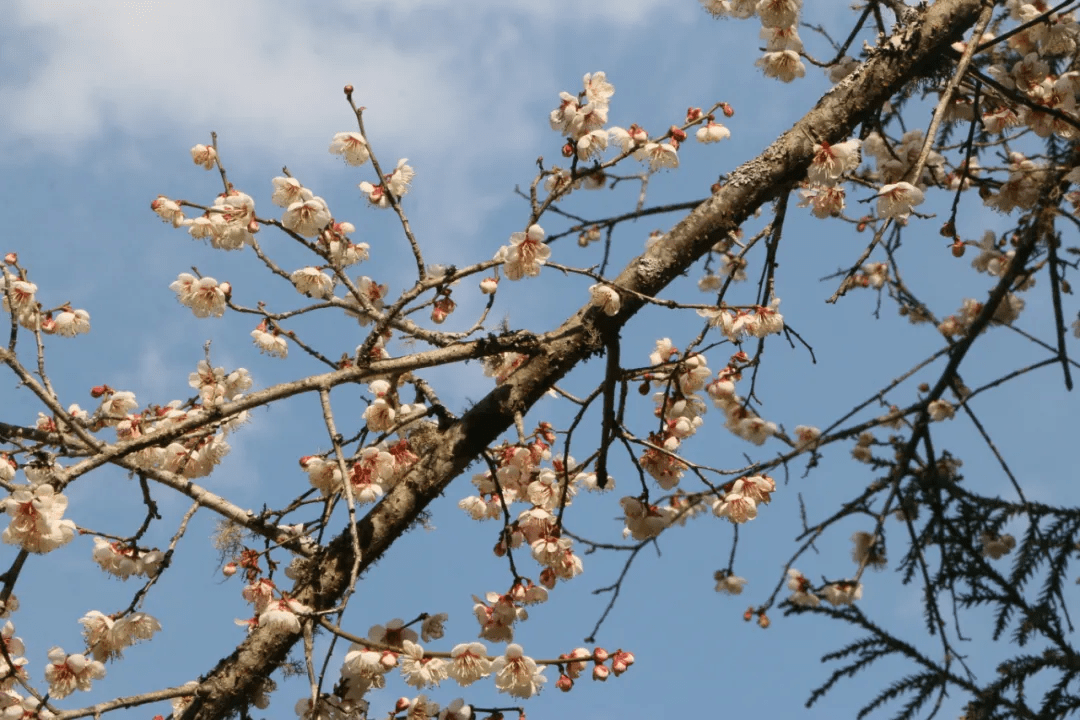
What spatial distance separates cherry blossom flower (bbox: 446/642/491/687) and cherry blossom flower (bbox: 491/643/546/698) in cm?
4

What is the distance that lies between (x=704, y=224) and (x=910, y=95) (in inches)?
76.9

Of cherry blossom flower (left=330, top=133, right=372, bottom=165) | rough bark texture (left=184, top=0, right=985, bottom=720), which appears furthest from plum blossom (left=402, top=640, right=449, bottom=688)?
cherry blossom flower (left=330, top=133, right=372, bottom=165)

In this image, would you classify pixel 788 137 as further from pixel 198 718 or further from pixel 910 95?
pixel 198 718

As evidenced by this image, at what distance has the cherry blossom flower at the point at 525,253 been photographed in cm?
275

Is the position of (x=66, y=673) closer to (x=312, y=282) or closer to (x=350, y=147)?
(x=312, y=282)

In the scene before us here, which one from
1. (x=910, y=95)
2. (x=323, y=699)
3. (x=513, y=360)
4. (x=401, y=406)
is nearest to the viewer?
(x=323, y=699)

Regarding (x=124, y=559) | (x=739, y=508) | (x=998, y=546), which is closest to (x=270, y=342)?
(x=124, y=559)

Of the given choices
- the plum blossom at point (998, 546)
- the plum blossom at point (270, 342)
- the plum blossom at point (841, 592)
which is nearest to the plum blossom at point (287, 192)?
the plum blossom at point (270, 342)

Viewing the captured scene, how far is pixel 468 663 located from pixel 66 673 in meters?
1.28

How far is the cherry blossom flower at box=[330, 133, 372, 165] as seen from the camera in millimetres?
2979

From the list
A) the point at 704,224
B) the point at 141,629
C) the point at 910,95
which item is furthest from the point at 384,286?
the point at 910,95

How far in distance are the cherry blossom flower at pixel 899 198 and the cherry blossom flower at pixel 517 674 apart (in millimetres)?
1701

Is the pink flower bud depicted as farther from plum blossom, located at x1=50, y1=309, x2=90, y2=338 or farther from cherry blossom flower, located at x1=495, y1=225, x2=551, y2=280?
plum blossom, located at x1=50, y1=309, x2=90, y2=338

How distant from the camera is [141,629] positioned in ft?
9.02
